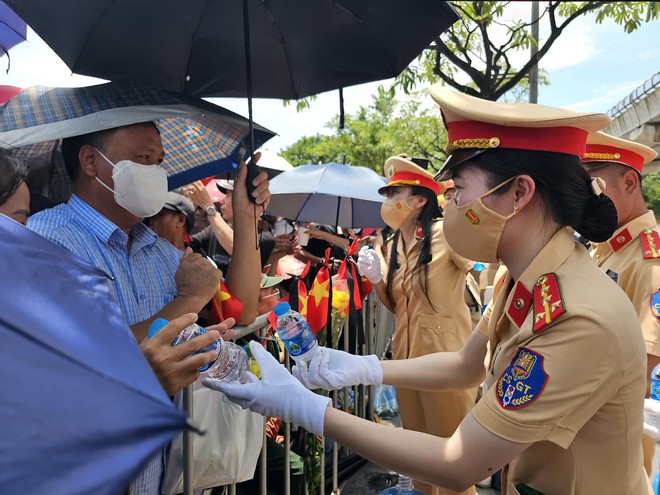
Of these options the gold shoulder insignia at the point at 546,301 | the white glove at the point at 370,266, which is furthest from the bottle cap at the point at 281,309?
the white glove at the point at 370,266

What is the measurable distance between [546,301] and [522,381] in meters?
0.27

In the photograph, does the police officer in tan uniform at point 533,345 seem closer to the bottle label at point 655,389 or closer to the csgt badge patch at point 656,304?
the bottle label at point 655,389

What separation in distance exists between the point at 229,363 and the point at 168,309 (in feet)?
1.05

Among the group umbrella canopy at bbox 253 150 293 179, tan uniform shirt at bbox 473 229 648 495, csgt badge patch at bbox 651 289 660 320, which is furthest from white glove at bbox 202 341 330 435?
umbrella canopy at bbox 253 150 293 179

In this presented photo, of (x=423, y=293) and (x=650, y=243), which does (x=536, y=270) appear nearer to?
(x=650, y=243)

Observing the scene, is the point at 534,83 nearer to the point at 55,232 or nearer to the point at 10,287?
the point at 55,232

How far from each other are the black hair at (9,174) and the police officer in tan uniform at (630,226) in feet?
9.84

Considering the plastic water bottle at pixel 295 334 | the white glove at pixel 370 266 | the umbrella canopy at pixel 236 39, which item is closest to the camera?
the plastic water bottle at pixel 295 334

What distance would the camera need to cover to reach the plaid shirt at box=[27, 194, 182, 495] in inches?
74.4

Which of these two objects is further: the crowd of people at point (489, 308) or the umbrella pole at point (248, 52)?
the umbrella pole at point (248, 52)

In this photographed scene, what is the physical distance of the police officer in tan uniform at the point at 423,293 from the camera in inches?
149

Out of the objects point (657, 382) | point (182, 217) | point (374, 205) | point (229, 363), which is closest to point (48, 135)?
point (229, 363)

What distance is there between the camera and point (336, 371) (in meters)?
2.24

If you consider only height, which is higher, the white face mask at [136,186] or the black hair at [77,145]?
the black hair at [77,145]
